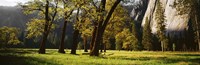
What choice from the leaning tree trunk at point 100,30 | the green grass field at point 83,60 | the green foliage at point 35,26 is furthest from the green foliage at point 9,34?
the leaning tree trunk at point 100,30

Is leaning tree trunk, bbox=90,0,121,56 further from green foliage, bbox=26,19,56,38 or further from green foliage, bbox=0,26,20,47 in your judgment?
green foliage, bbox=0,26,20,47

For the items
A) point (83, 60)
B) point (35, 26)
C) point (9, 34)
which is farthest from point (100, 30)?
point (9, 34)

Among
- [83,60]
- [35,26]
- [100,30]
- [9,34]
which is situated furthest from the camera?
[9,34]

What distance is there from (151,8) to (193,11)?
109499mm

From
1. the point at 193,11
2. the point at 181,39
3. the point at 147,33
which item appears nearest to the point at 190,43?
the point at 181,39

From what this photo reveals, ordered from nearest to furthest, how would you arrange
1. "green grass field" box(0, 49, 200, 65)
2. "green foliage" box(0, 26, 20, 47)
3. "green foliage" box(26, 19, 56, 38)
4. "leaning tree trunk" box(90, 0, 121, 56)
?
"green grass field" box(0, 49, 200, 65)
"leaning tree trunk" box(90, 0, 121, 56)
"green foliage" box(26, 19, 56, 38)
"green foliage" box(0, 26, 20, 47)

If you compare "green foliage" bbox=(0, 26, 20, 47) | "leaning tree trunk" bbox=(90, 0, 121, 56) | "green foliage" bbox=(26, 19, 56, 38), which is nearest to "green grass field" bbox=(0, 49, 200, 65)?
"leaning tree trunk" bbox=(90, 0, 121, 56)

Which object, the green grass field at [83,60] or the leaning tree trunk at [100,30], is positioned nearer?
the green grass field at [83,60]

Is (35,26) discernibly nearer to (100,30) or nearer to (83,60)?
(100,30)

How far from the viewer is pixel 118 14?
58625 mm

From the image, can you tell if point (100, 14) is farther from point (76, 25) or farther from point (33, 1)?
point (33, 1)

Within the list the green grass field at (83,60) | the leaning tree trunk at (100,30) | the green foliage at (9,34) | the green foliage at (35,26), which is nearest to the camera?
the green grass field at (83,60)

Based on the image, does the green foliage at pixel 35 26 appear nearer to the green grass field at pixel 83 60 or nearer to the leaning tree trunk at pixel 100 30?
the green grass field at pixel 83 60

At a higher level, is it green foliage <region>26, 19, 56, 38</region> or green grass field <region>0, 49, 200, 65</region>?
green foliage <region>26, 19, 56, 38</region>
